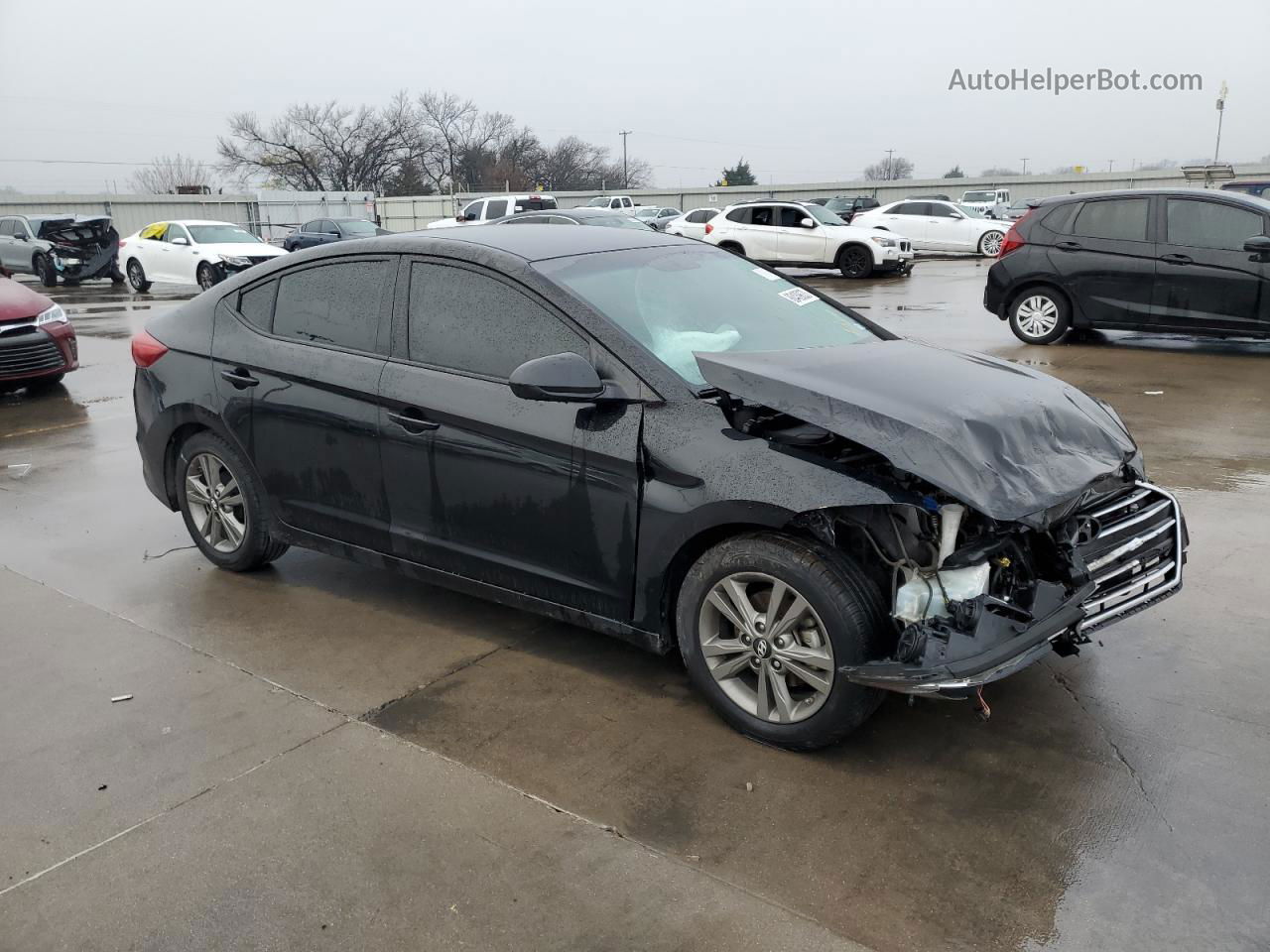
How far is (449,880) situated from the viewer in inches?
110

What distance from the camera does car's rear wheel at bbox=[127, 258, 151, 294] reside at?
910 inches

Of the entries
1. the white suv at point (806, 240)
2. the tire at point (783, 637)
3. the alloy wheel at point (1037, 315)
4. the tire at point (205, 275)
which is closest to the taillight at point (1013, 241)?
the alloy wheel at point (1037, 315)

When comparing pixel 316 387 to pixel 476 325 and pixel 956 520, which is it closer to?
pixel 476 325

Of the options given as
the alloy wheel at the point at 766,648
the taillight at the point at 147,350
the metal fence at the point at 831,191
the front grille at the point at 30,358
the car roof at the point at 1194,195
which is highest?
the metal fence at the point at 831,191

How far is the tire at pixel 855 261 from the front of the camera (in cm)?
2206

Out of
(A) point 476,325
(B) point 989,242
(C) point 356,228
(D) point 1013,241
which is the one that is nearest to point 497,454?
(A) point 476,325

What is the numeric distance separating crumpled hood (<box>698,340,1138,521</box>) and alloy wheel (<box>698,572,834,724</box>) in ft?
1.86

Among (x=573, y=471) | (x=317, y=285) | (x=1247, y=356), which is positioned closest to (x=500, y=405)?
(x=573, y=471)

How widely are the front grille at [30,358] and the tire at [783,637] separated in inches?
341

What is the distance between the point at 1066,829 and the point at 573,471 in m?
1.91

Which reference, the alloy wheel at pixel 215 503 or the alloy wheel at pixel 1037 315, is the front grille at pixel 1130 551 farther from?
the alloy wheel at pixel 1037 315

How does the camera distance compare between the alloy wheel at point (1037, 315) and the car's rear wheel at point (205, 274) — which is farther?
the car's rear wheel at point (205, 274)

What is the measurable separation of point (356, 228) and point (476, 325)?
77.0 feet

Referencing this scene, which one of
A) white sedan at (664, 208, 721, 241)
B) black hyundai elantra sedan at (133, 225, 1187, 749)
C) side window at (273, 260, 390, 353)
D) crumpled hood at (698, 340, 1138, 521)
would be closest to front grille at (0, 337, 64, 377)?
black hyundai elantra sedan at (133, 225, 1187, 749)
